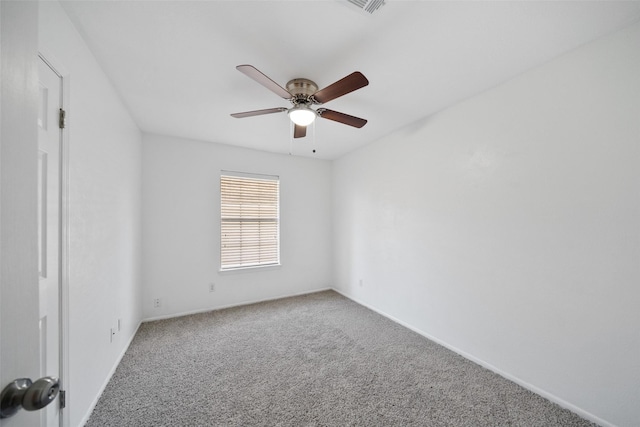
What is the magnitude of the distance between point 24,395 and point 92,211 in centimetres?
157

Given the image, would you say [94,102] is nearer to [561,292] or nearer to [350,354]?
[350,354]

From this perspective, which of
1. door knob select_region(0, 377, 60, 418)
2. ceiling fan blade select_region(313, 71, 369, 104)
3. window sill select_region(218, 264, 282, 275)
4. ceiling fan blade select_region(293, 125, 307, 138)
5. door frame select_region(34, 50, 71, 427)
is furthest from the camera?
window sill select_region(218, 264, 282, 275)

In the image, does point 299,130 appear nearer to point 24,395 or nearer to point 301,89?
point 301,89

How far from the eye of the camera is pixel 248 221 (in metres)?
3.86

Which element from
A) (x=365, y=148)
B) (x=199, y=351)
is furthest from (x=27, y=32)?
(x=365, y=148)

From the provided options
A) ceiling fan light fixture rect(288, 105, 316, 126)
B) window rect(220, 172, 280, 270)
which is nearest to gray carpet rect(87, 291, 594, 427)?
window rect(220, 172, 280, 270)

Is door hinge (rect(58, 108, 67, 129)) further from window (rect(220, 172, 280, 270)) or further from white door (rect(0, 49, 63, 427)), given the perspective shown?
window (rect(220, 172, 280, 270))

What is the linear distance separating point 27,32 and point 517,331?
3076 mm

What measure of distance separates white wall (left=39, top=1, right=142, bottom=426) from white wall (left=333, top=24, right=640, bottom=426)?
9.73ft

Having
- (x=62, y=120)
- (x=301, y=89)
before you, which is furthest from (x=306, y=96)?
(x=62, y=120)

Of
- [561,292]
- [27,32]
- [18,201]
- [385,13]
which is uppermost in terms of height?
[385,13]

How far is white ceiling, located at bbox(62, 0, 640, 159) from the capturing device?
136 centimetres

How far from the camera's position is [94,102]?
5.60 feet

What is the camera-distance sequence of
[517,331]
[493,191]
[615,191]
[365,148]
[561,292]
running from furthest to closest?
[365,148]
[493,191]
[517,331]
[561,292]
[615,191]
